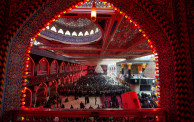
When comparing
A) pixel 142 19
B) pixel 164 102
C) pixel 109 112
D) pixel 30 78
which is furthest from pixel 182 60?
pixel 30 78

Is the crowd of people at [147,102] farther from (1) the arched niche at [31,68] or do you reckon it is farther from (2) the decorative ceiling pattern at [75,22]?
(1) the arched niche at [31,68]

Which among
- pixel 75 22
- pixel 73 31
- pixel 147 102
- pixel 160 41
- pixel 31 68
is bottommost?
pixel 147 102

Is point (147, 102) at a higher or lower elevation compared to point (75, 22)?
lower

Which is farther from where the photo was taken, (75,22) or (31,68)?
(75,22)

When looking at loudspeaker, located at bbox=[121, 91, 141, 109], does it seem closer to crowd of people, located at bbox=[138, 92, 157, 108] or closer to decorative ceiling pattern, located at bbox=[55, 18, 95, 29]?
crowd of people, located at bbox=[138, 92, 157, 108]

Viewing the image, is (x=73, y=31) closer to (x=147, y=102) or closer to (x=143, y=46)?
(x=143, y=46)

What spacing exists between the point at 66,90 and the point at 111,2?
13.7 m

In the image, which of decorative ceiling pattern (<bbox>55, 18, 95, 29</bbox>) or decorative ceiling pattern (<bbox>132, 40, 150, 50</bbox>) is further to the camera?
decorative ceiling pattern (<bbox>55, 18, 95, 29</bbox>)

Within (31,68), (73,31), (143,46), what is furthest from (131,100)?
(73,31)

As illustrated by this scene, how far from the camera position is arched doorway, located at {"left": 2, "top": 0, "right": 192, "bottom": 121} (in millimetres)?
2180

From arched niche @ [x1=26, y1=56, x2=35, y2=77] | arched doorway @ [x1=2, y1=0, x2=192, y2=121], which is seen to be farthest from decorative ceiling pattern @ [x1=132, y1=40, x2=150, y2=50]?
arched niche @ [x1=26, y1=56, x2=35, y2=77]

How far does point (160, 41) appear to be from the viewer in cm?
248

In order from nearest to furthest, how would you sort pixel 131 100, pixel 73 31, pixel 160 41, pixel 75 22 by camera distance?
pixel 160 41 → pixel 131 100 → pixel 75 22 → pixel 73 31

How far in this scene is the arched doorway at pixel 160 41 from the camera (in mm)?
2180
